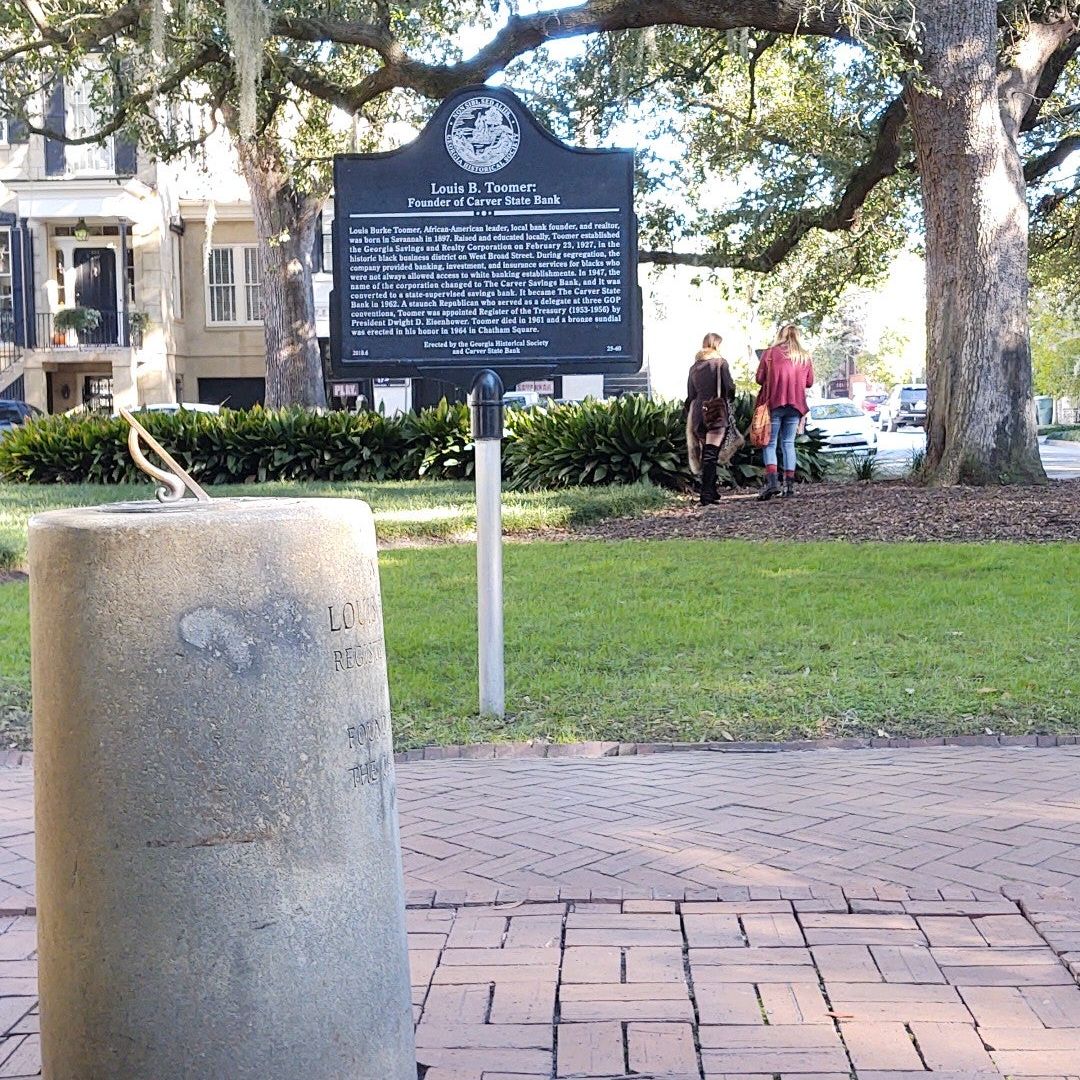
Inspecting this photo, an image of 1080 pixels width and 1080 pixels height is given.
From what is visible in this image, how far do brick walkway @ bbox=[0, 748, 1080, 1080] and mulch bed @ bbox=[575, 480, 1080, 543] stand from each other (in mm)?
5968

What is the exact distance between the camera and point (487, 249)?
21.3 ft

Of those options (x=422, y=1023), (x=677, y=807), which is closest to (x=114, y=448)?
(x=677, y=807)

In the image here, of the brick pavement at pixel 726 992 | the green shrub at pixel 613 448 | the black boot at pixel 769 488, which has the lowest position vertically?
the brick pavement at pixel 726 992

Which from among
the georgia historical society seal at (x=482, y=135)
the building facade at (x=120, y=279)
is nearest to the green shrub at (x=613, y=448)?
the georgia historical society seal at (x=482, y=135)

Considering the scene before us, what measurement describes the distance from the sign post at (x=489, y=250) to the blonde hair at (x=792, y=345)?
719 cm

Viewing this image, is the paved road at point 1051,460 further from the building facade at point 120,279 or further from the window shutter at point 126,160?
the window shutter at point 126,160

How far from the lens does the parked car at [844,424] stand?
30.9m

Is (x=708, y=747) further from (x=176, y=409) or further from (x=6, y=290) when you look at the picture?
(x=6, y=290)

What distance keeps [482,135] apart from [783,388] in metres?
7.69

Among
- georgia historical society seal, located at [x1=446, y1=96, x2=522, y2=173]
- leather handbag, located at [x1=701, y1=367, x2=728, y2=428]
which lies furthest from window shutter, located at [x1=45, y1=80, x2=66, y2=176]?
georgia historical society seal, located at [x1=446, y1=96, x2=522, y2=173]

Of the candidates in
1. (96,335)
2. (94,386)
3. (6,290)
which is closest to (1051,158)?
(96,335)

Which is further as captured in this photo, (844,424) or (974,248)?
(844,424)

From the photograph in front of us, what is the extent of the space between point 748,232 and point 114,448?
990cm

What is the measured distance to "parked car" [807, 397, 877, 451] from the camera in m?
30.9
